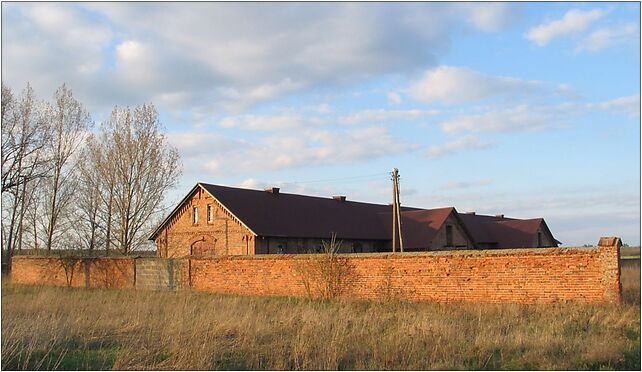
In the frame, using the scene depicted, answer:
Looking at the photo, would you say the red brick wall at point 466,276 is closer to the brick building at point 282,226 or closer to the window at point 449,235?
the brick building at point 282,226

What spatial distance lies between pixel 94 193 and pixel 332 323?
29.5 m

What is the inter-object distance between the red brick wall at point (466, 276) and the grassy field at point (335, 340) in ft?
3.05

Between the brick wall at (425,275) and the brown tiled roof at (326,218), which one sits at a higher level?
the brown tiled roof at (326,218)

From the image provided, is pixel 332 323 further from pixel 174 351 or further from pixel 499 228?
pixel 499 228

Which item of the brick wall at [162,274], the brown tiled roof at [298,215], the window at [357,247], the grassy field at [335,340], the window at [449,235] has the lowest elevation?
the grassy field at [335,340]

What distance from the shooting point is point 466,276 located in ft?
60.1

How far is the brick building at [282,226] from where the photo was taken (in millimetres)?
32906

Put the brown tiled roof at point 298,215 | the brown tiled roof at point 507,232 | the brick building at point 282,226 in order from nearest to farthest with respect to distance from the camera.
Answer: the brick building at point 282,226
the brown tiled roof at point 298,215
the brown tiled roof at point 507,232

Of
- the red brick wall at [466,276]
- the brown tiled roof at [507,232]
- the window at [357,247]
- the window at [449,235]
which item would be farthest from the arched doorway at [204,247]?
the brown tiled roof at [507,232]

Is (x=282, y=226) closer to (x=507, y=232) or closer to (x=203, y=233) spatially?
(x=203, y=233)

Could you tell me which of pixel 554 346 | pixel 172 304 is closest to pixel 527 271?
pixel 554 346

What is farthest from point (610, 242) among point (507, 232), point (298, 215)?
point (507, 232)

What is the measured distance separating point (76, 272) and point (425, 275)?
19.4 m

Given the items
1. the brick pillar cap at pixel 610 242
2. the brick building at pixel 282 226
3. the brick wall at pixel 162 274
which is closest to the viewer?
the brick pillar cap at pixel 610 242
